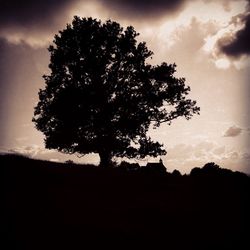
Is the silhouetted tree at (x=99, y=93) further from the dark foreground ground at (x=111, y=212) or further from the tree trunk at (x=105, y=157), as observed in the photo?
the dark foreground ground at (x=111, y=212)

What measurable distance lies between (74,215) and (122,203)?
3.06 meters

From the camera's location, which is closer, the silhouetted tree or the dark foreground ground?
the dark foreground ground

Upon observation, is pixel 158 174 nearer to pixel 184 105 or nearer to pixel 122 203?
pixel 122 203

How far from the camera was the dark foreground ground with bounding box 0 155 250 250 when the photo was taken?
8.84 meters

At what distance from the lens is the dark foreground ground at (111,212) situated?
29.0 ft

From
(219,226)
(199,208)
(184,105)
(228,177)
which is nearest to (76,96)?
(184,105)

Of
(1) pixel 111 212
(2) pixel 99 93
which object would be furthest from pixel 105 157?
(1) pixel 111 212

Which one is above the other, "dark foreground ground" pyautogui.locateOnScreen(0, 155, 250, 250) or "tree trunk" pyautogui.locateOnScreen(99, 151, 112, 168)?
"tree trunk" pyautogui.locateOnScreen(99, 151, 112, 168)

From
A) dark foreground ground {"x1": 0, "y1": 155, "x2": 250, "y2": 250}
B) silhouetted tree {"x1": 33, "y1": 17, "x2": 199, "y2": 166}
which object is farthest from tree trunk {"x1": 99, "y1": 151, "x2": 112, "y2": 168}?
dark foreground ground {"x1": 0, "y1": 155, "x2": 250, "y2": 250}

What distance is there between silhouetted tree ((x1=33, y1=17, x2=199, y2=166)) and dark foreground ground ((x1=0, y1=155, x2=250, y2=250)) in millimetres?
10533

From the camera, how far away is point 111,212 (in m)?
11.4

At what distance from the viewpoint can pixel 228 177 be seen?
2072cm

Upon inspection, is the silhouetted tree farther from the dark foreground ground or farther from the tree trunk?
the dark foreground ground

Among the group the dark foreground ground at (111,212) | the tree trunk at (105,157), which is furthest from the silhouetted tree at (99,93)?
the dark foreground ground at (111,212)
